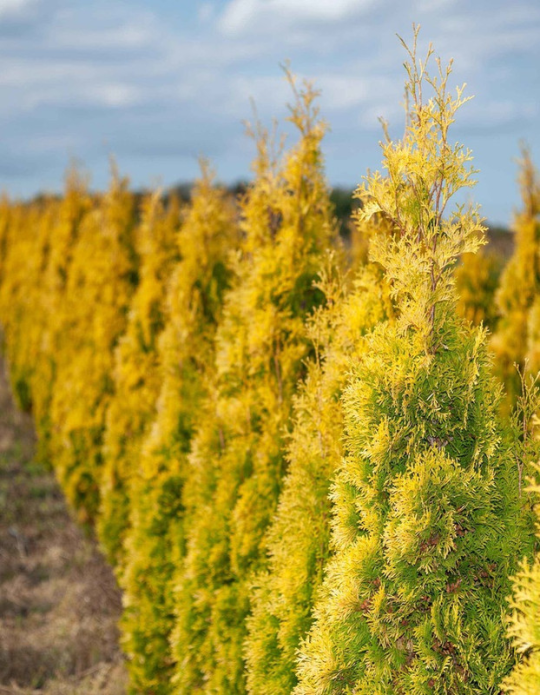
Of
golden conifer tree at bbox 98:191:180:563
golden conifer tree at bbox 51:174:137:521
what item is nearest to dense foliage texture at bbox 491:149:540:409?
golden conifer tree at bbox 98:191:180:563

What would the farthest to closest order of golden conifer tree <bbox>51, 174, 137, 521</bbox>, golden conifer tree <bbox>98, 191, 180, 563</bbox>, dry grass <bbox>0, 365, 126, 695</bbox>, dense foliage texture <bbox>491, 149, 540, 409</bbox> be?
golden conifer tree <bbox>51, 174, 137, 521</bbox> < dense foliage texture <bbox>491, 149, 540, 409</bbox> < golden conifer tree <bbox>98, 191, 180, 563</bbox> < dry grass <bbox>0, 365, 126, 695</bbox>

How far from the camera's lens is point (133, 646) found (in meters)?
5.95

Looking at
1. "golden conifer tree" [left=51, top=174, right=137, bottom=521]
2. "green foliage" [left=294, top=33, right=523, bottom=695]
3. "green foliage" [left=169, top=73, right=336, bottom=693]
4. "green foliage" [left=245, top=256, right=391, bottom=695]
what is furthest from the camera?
"golden conifer tree" [left=51, top=174, right=137, bottom=521]

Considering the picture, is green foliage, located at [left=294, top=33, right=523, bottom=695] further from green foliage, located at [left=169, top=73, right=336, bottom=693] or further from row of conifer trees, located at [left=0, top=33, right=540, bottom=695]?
green foliage, located at [left=169, top=73, right=336, bottom=693]

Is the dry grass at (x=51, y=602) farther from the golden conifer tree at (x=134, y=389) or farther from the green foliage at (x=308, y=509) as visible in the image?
the green foliage at (x=308, y=509)

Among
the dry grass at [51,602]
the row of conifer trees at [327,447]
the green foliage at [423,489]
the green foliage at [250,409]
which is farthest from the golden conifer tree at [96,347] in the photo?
the green foliage at [423,489]

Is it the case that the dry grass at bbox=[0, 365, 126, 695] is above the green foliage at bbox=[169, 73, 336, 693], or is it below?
below

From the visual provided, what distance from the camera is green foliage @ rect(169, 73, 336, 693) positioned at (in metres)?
4.34

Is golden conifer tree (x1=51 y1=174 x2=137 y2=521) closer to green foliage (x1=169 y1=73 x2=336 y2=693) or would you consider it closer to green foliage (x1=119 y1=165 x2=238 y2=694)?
green foliage (x1=119 y1=165 x2=238 y2=694)

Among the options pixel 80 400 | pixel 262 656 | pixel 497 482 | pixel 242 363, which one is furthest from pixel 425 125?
A: pixel 80 400

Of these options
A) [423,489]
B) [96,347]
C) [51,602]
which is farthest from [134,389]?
[423,489]

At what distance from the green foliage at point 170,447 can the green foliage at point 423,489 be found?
2996mm

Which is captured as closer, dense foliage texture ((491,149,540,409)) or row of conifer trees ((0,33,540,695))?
row of conifer trees ((0,33,540,695))

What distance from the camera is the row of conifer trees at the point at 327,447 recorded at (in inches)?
103
